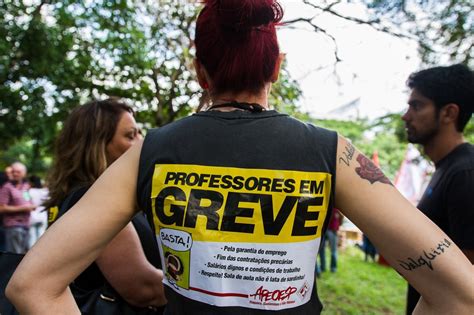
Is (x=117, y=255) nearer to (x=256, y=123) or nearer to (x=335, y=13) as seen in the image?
(x=256, y=123)

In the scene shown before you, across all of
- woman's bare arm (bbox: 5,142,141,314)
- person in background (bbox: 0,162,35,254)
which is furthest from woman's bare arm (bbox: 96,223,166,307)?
person in background (bbox: 0,162,35,254)

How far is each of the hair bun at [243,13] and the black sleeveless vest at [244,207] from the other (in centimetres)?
26

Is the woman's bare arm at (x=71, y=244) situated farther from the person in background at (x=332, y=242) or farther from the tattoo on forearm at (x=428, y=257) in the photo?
the person in background at (x=332, y=242)

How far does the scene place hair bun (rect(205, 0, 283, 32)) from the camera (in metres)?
1.07

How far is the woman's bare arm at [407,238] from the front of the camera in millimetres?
990

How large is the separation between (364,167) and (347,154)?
6cm

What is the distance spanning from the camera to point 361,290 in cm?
716

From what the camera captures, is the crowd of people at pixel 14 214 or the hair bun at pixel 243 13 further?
the crowd of people at pixel 14 214

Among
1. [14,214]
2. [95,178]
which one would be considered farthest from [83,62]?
[95,178]

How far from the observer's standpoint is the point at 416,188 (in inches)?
367

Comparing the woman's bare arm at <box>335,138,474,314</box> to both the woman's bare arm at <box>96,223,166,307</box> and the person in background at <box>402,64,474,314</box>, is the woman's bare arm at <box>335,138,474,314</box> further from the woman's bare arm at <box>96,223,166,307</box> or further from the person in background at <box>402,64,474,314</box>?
the person in background at <box>402,64,474,314</box>

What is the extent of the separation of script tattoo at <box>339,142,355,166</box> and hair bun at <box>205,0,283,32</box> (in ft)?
1.37

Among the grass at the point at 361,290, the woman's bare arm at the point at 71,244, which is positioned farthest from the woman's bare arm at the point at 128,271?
the grass at the point at 361,290

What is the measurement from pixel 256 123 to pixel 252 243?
12.9 inches
